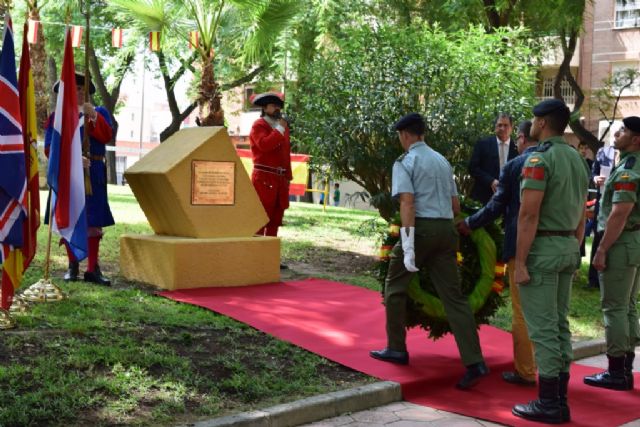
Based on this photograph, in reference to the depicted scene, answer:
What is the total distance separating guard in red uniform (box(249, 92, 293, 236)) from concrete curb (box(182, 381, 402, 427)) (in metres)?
4.46

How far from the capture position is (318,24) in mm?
25156

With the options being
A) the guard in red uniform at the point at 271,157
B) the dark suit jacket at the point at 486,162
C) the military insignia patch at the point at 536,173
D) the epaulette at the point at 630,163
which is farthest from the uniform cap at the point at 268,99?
the military insignia patch at the point at 536,173

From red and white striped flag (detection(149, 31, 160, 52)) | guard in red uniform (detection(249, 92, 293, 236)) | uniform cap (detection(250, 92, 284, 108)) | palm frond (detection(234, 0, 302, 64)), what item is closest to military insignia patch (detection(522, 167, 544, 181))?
guard in red uniform (detection(249, 92, 293, 236))

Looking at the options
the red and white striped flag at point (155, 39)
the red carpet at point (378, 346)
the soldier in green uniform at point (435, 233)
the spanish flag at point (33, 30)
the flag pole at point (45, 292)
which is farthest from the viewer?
the spanish flag at point (33, 30)

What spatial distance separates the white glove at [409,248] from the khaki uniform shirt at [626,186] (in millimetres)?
1716

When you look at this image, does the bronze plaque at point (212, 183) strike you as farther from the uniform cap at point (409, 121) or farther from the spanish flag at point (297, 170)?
the spanish flag at point (297, 170)

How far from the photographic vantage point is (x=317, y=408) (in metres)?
5.47

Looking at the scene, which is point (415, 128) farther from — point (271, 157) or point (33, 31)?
point (33, 31)

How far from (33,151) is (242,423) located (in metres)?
3.49

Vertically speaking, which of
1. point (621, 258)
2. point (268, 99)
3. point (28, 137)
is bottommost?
point (621, 258)

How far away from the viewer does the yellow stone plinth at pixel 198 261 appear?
8.80m

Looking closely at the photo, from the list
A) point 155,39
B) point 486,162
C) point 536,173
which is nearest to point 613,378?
point 536,173

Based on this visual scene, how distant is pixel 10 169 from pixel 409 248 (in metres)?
3.16

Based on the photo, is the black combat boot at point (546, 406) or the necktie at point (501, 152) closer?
the black combat boot at point (546, 406)
